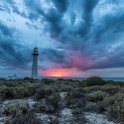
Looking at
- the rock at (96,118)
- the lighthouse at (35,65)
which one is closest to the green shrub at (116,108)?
the rock at (96,118)

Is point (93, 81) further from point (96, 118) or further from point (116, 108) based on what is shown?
point (96, 118)

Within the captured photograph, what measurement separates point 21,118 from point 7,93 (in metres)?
6.23

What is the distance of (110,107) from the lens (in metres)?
10.6

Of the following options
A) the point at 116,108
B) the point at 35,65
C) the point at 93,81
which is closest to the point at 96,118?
the point at 116,108

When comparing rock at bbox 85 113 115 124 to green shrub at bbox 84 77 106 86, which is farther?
green shrub at bbox 84 77 106 86

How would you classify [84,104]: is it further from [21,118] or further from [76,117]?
[21,118]

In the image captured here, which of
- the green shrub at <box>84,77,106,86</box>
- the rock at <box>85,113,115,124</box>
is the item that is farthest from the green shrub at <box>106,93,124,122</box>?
the green shrub at <box>84,77,106,86</box>

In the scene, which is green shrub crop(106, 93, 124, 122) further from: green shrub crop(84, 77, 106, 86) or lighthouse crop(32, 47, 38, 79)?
lighthouse crop(32, 47, 38, 79)

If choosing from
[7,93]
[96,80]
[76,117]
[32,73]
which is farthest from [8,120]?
[32,73]

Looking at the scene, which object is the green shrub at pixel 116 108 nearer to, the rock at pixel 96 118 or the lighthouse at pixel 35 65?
the rock at pixel 96 118

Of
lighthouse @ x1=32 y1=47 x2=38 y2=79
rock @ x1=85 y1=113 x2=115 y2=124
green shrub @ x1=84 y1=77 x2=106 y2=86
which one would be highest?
lighthouse @ x1=32 y1=47 x2=38 y2=79

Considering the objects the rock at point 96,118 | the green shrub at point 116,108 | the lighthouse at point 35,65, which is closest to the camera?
the rock at point 96,118

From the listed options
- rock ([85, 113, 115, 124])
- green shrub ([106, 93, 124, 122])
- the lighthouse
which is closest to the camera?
rock ([85, 113, 115, 124])

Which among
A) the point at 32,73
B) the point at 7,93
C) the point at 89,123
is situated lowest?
the point at 89,123
